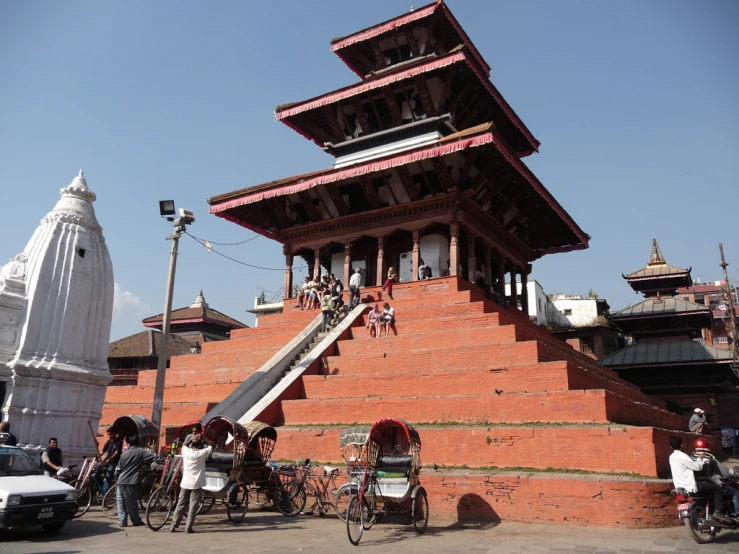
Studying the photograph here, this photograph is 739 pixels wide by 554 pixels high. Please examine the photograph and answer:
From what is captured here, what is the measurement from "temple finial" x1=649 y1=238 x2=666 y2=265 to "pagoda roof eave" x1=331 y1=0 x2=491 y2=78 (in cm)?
1796

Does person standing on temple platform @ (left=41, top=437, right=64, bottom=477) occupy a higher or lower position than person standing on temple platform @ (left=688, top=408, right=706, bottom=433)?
lower

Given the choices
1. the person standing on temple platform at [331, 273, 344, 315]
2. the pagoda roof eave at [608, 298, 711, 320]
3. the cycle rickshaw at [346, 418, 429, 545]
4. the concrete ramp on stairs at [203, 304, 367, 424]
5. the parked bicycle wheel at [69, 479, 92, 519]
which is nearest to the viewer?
the cycle rickshaw at [346, 418, 429, 545]

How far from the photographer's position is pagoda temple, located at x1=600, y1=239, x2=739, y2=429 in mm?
24703

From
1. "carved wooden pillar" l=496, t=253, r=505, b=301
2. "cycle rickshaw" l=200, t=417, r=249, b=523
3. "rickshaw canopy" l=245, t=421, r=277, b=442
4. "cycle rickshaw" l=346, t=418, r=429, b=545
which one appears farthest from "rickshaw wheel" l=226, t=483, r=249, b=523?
"carved wooden pillar" l=496, t=253, r=505, b=301

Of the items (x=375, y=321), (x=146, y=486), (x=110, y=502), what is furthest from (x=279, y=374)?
(x=146, y=486)

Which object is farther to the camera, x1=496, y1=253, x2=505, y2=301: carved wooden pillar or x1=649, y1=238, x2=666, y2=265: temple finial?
x1=649, y1=238, x2=666, y2=265: temple finial

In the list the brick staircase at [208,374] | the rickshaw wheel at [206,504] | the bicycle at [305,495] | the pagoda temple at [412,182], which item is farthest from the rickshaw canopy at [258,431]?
the pagoda temple at [412,182]

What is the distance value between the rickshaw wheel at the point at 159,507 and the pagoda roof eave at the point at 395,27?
20.4 metres

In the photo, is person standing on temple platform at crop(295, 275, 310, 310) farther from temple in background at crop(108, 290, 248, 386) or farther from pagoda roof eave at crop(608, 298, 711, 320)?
pagoda roof eave at crop(608, 298, 711, 320)

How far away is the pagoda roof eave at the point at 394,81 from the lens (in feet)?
67.5

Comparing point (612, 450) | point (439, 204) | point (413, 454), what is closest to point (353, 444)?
point (413, 454)

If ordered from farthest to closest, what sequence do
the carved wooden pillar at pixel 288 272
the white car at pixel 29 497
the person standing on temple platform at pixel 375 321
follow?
1. the carved wooden pillar at pixel 288 272
2. the person standing on temple platform at pixel 375 321
3. the white car at pixel 29 497

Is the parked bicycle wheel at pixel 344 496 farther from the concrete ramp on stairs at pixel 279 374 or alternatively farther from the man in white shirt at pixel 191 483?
the concrete ramp on stairs at pixel 279 374

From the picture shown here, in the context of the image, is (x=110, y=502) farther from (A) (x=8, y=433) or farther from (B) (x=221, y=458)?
(B) (x=221, y=458)
